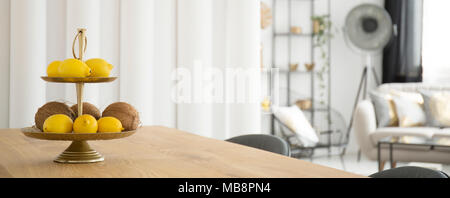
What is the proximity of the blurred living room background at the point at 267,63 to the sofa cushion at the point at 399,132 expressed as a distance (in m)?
0.01

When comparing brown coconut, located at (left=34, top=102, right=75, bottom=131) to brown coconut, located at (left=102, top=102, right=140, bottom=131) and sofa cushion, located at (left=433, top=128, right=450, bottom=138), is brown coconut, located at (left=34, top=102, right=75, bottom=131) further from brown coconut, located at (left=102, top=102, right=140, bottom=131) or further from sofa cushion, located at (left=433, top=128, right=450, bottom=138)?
sofa cushion, located at (left=433, top=128, right=450, bottom=138)

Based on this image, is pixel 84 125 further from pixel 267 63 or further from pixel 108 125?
pixel 267 63

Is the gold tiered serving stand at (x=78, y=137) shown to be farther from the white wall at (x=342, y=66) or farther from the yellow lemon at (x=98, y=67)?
the white wall at (x=342, y=66)

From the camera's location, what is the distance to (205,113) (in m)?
4.34

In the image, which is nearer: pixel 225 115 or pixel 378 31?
pixel 225 115

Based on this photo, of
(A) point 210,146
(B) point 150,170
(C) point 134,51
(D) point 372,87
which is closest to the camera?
(B) point 150,170

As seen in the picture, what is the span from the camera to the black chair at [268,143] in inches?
91.0

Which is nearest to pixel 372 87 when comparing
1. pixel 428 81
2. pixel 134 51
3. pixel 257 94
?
pixel 428 81

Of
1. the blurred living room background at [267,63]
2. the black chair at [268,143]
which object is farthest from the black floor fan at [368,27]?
the black chair at [268,143]

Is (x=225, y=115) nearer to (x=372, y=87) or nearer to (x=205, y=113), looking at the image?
(x=205, y=113)

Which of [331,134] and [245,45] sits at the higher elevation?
[245,45]

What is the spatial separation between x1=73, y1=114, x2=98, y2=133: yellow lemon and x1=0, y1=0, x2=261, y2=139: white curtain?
2319mm

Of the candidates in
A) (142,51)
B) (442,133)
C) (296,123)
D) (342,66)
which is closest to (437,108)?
(442,133)

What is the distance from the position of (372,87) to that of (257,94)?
9.47 feet
